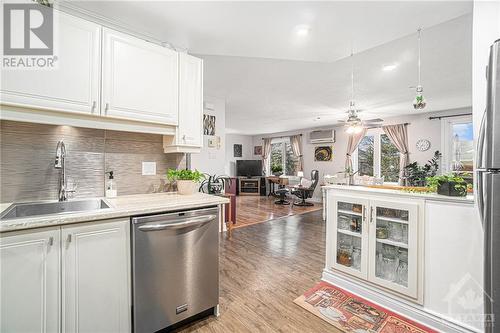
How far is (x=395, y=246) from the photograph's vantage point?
2012 mm

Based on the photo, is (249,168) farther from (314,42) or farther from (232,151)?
(314,42)

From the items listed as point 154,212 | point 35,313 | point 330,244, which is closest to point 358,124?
point 330,244

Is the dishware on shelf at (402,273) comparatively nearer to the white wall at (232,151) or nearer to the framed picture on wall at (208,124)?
the framed picture on wall at (208,124)

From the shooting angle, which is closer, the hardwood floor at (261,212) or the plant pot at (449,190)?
the plant pot at (449,190)

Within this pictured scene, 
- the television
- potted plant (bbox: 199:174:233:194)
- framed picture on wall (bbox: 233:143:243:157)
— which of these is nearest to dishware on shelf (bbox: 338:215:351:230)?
potted plant (bbox: 199:174:233:194)

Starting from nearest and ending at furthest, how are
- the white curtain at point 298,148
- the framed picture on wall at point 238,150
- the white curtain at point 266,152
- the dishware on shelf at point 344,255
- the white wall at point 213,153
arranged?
the dishware on shelf at point 344,255
the white wall at point 213,153
the white curtain at point 298,148
the white curtain at point 266,152
the framed picture on wall at point 238,150

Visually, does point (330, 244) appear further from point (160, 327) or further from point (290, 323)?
point (160, 327)

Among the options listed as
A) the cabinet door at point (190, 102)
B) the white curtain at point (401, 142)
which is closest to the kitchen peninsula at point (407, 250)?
the cabinet door at point (190, 102)

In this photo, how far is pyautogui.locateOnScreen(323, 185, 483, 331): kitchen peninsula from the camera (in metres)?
1.62

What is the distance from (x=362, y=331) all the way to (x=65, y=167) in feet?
8.49

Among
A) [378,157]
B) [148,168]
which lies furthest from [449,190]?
[378,157]

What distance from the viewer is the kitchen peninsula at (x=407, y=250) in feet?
5.30

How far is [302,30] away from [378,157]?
5643 millimetres

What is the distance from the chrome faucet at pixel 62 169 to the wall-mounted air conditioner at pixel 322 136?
694 cm
